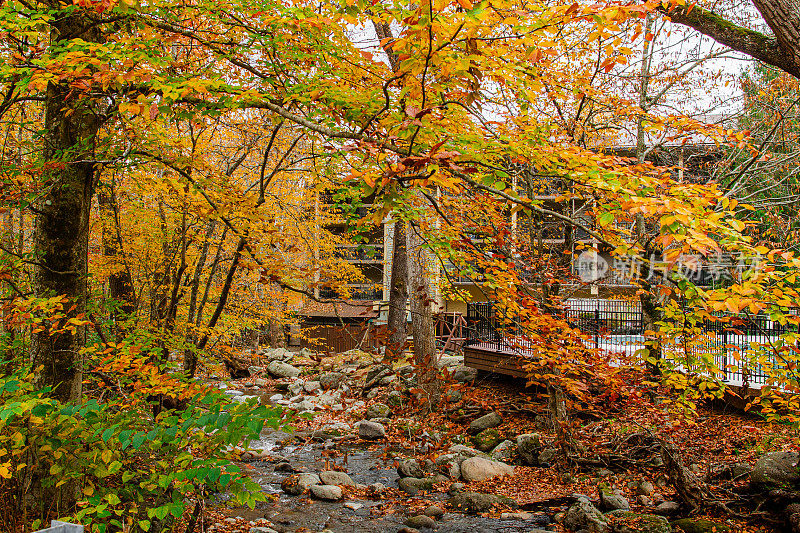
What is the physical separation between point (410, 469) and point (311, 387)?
7941 mm

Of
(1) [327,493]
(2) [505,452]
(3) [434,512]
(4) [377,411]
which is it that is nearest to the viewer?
(3) [434,512]

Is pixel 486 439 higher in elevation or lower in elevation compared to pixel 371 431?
higher

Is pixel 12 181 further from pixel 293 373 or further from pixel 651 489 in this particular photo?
pixel 293 373

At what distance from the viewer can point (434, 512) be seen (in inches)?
287

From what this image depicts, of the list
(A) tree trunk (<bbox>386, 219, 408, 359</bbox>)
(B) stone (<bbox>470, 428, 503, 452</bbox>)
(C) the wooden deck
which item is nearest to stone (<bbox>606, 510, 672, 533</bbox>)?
(B) stone (<bbox>470, 428, 503, 452</bbox>)

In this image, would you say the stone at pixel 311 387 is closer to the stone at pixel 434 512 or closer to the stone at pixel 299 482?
A: the stone at pixel 299 482

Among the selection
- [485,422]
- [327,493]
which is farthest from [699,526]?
[485,422]

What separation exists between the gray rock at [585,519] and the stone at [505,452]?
2657mm

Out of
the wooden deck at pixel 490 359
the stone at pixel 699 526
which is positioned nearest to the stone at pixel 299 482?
the wooden deck at pixel 490 359

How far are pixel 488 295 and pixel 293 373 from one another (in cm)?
1443

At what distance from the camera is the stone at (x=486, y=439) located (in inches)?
410

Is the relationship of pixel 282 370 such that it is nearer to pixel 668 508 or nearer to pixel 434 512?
pixel 434 512

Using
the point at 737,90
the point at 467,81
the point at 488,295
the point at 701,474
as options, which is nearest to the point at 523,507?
the point at 701,474

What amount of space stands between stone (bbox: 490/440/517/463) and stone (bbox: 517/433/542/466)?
6.1 inches
